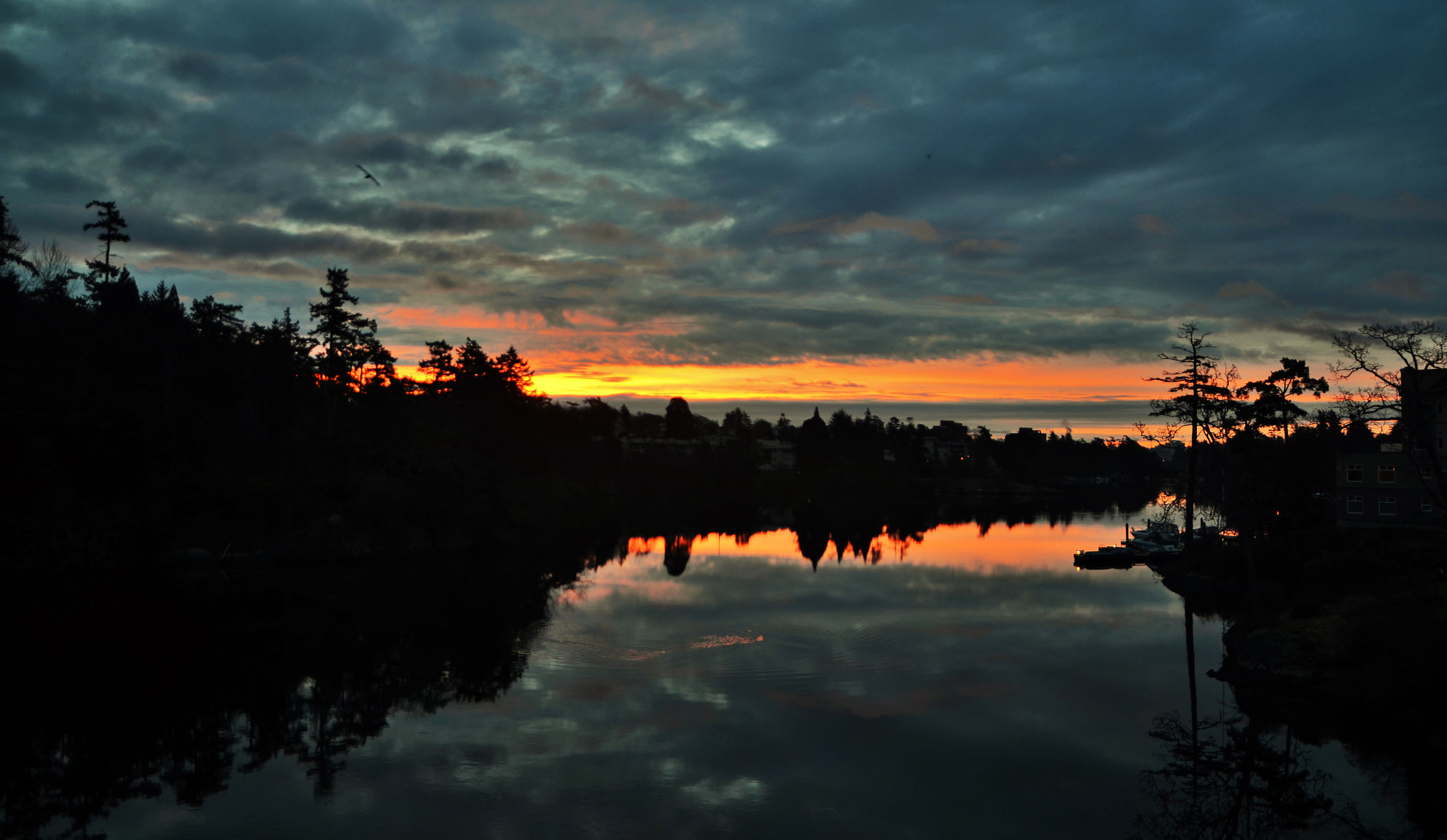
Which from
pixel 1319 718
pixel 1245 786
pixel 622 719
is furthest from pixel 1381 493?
pixel 622 719

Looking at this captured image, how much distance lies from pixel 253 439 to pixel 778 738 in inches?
2429

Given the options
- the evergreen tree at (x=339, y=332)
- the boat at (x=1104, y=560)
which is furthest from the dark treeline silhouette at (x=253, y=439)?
the boat at (x=1104, y=560)

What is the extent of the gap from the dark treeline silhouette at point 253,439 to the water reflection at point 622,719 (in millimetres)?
8590

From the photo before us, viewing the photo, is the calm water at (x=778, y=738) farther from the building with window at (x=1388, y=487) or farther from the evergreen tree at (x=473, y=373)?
the evergreen tree at (x=473, y=373)

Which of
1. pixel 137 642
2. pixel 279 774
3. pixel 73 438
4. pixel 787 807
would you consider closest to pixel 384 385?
pixel 73 438

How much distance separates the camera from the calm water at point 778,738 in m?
18.8

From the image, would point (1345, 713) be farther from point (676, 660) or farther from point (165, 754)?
point (165, 754)

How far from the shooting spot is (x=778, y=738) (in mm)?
24125

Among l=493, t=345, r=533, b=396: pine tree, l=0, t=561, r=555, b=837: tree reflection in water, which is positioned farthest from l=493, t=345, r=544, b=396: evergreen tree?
l=0, t=561, r=555, b=837: tree reflection in water

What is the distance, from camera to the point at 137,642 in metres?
35.9

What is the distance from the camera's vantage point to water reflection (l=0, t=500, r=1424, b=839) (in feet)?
63.3

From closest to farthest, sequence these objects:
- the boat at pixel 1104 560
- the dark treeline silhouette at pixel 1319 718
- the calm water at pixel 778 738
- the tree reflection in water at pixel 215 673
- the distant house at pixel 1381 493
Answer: the calm water at pixel 778 738
the dark treeline silhouette at pixel 1319 718
the tree reflection in water at pixel 215 673
the distant house at pixel 1381 493
the boat at pixel 1104 560

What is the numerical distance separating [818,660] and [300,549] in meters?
44.1

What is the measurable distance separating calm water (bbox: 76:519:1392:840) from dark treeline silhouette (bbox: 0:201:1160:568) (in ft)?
96.1
